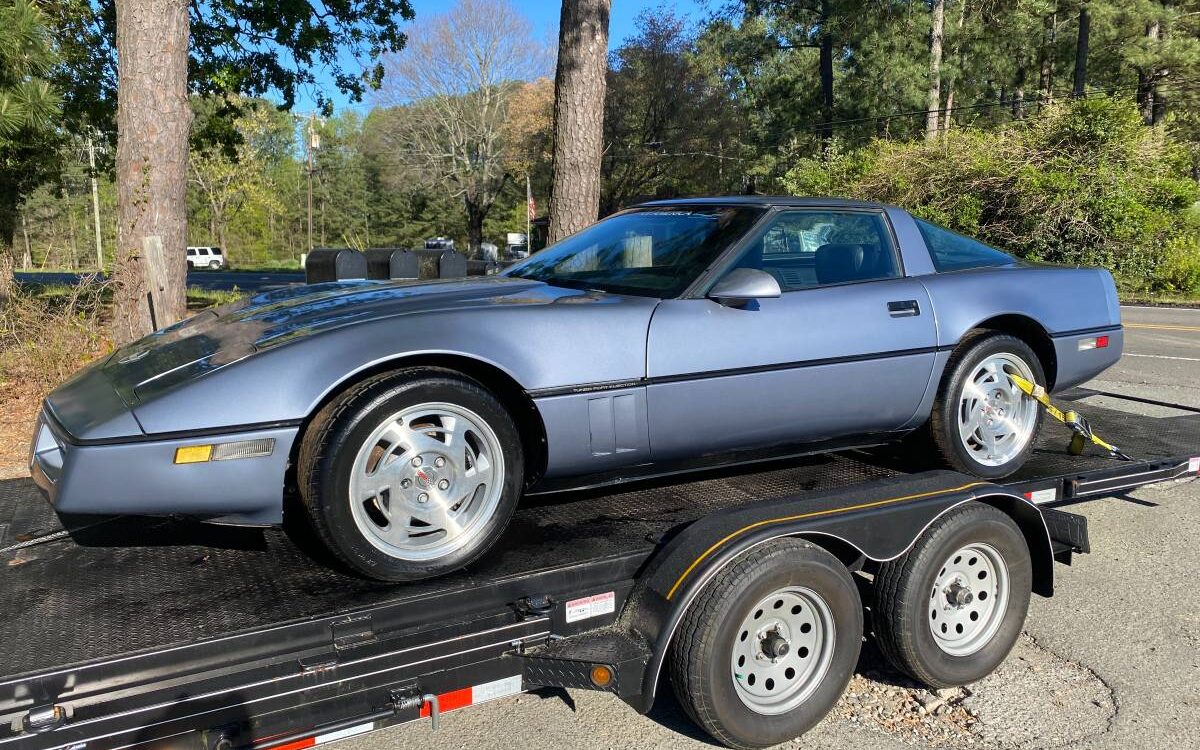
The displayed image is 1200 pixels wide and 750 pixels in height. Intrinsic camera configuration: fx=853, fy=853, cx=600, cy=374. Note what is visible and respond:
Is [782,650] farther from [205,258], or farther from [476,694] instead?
[205,258]

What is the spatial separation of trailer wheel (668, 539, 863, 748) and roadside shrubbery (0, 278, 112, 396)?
6.49m

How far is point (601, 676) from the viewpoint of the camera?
2420 millimetres

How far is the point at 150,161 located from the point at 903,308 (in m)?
6.27

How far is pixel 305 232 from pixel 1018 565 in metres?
75.6

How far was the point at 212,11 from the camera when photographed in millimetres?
12883

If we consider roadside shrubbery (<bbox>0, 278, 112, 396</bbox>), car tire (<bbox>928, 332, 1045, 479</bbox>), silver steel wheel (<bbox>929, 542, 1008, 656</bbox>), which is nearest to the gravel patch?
silver steel wheel (<bbox>929, 542, 1008, 656</bbox>)

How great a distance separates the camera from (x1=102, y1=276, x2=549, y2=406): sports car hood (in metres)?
2.64

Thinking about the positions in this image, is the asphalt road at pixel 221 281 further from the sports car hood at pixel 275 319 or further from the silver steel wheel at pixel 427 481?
the silver steel wheel at pixel 427 481

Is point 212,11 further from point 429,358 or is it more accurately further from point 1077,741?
point 1077,741

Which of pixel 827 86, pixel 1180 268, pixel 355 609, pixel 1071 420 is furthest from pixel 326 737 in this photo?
pixel 827 86

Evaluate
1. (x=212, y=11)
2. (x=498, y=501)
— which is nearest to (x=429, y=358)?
(x=498, y=501)

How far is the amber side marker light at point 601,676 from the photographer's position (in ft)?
7.92

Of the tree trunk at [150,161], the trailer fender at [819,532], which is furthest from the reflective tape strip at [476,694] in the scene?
the tree trunk at [150,161]

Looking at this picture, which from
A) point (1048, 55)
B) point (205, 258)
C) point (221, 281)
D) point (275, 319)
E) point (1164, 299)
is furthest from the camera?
point (205, 258)
